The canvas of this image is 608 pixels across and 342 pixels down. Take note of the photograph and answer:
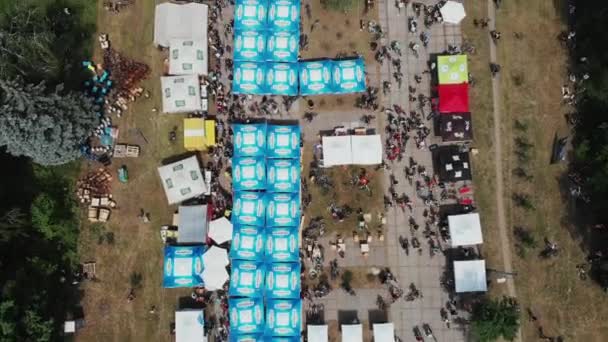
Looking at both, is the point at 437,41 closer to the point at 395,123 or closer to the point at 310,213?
the point at 395,123

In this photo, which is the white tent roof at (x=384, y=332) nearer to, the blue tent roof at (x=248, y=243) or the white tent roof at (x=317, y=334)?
the white tent roof at (x=317, y=334)

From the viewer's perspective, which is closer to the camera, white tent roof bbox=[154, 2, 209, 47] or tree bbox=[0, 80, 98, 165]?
tree bbox=[0, 80, 98, 165]

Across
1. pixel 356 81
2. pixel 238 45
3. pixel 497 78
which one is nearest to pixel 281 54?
pixel 238 45

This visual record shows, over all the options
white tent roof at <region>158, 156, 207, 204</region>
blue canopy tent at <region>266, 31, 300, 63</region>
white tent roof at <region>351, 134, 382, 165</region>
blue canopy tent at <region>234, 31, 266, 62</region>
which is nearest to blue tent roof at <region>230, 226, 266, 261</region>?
white tent roof at <region>158, 156, 207, 204</region>

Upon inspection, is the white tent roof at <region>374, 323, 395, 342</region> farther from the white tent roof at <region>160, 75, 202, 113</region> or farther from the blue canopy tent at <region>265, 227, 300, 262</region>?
the white tent roof at <region>160, 75, 202, 113</region>

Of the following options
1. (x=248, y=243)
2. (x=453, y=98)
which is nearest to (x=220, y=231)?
(x=248, y=243)

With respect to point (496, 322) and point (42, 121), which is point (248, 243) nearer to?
point (42, 121)

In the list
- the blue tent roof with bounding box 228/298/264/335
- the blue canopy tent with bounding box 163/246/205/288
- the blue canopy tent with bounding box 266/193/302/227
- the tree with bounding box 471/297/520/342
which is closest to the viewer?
the tree with bounding box 471/297/520/342
